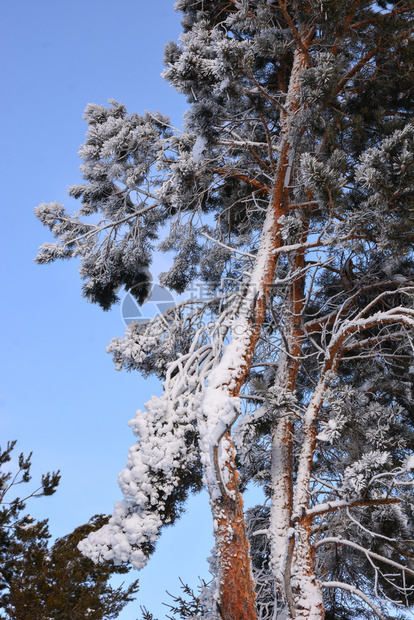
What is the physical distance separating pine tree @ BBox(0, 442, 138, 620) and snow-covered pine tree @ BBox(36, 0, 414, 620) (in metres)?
1.57

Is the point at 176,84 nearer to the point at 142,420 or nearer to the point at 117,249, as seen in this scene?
the point at 117,249

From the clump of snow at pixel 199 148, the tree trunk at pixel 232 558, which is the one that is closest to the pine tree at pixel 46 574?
the tree trunk at pixel 232 558

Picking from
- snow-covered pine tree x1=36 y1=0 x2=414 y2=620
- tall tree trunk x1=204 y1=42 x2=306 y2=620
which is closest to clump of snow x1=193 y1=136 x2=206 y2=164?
snow-covered pine tree x1=36 y1=0 x2=414 y2=620

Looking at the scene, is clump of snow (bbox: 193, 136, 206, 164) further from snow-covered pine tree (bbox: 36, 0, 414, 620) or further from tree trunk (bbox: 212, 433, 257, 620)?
tree trunk (bbox: 212, 433, 257, 620)

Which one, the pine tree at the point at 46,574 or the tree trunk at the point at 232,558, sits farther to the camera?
the pine tree at the point at 46,574

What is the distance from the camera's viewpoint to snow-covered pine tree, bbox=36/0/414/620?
4969 millimetres

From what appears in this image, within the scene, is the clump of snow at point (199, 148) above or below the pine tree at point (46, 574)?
above

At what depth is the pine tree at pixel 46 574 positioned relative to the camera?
234 inches

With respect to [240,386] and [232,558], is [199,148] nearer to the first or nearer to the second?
[240,386]

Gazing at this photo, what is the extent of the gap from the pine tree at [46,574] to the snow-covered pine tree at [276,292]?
1565 millimetres

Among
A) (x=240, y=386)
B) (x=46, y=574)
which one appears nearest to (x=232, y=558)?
(x=240, y=386)

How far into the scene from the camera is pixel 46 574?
22.0 ft

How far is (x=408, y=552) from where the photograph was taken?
574 cm

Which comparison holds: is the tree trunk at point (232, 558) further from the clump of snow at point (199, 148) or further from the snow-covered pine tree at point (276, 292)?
the clump of snow at point (199, 148)
